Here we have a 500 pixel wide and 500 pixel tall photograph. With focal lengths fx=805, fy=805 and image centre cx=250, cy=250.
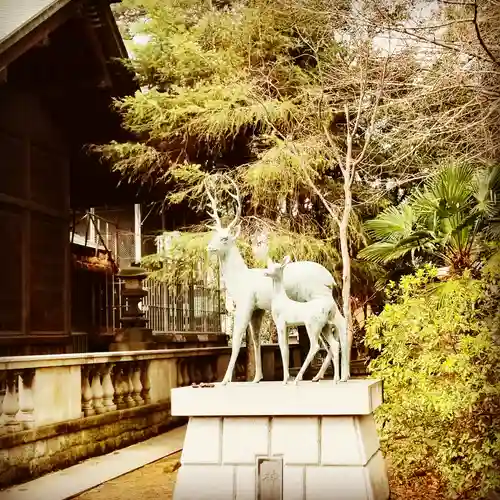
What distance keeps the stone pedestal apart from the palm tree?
2.14 meters

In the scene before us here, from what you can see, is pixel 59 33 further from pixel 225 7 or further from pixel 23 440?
pixel 23 440

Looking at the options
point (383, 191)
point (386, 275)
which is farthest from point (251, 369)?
point (383, 191)

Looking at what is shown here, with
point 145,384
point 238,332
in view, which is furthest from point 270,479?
point 145,384

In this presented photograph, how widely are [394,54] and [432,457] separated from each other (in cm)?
470

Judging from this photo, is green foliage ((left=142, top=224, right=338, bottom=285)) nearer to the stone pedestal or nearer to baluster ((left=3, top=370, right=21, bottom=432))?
baluster ((left=3, top=370, right=21, bottom=432))

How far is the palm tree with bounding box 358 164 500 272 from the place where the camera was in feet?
20.7

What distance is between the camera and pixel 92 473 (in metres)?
6.35

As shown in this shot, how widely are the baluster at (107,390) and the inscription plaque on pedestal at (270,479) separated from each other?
11.7ft

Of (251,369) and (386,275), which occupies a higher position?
(386,275)

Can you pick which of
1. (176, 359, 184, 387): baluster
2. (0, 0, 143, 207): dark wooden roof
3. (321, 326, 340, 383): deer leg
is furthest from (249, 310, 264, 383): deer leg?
(176, 359, 184, 387): baluster

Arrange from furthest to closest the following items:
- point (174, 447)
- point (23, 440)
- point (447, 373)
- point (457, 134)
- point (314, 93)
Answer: point (314, 93) < point (457, 134) < point (174, 447) < point (23, 440) < point (447, 373)

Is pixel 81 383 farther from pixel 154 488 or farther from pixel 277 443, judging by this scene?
pixel 277 443

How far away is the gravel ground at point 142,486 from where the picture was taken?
217 inches

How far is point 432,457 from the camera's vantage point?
593 centimetres
